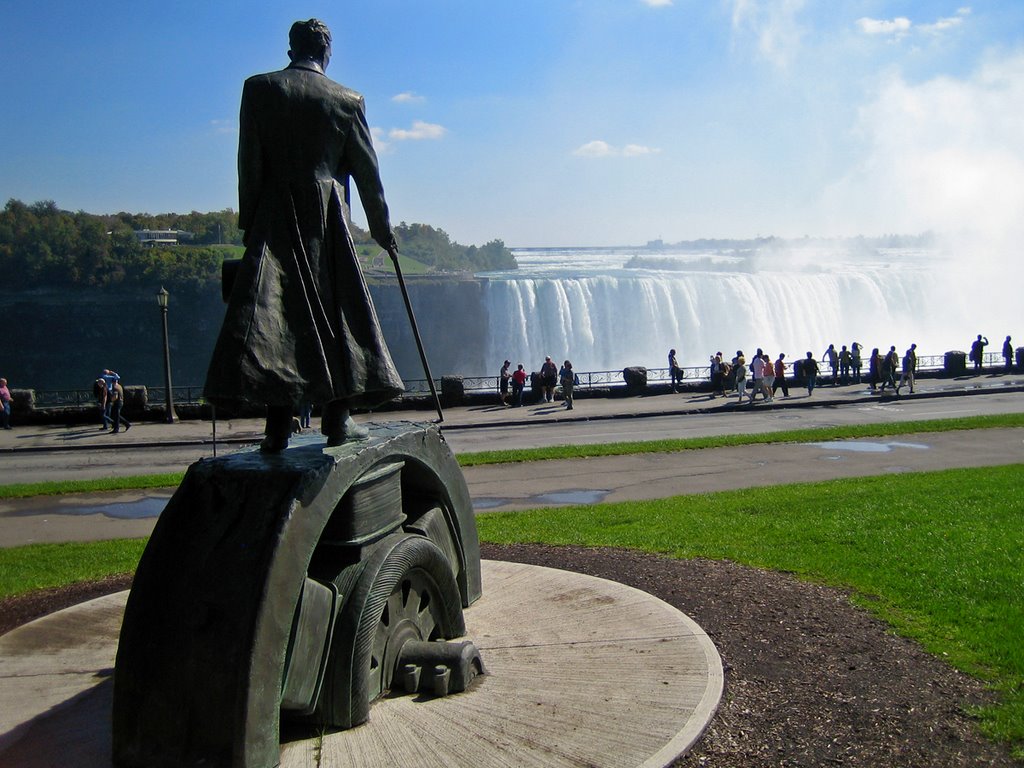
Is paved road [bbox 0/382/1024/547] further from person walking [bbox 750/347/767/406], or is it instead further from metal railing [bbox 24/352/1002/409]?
metal railing [bbox 24/352/1002/409]

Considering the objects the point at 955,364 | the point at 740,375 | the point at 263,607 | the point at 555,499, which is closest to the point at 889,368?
the point at 740,375

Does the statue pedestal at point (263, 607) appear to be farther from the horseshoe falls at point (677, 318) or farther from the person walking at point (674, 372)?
the horseshoe falls at point (677, 318)

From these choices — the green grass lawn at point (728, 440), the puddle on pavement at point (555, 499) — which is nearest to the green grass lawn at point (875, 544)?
the puddle on pavement at point (555, 499)

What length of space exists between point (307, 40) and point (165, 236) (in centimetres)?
8896

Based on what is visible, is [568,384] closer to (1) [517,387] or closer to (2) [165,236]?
(1) [517,387]

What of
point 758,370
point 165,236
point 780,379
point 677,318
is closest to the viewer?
point 758,370

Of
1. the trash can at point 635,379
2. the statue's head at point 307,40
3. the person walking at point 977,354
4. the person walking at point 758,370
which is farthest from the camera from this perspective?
the person walking at point 977,354

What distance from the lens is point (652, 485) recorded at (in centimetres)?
1309

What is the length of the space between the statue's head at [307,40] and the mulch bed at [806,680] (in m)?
3.98

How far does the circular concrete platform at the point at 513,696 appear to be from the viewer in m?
4.28

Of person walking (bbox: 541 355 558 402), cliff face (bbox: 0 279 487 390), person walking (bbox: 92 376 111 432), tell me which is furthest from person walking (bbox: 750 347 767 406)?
cliff face (bbox: 0 279 487 390)

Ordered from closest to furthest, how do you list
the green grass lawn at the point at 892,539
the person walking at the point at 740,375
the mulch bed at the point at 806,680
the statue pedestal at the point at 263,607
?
1. the statue pedestal at the point at 263,607
2. the mulch bed at the point at 806,680
3. the green grass lawn at the point at 892,539
4. the person walking at the point at 740,375

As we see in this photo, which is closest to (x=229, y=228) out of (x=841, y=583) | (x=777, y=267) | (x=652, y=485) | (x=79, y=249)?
(x=79, y=249)

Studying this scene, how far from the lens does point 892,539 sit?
28.1 ft
